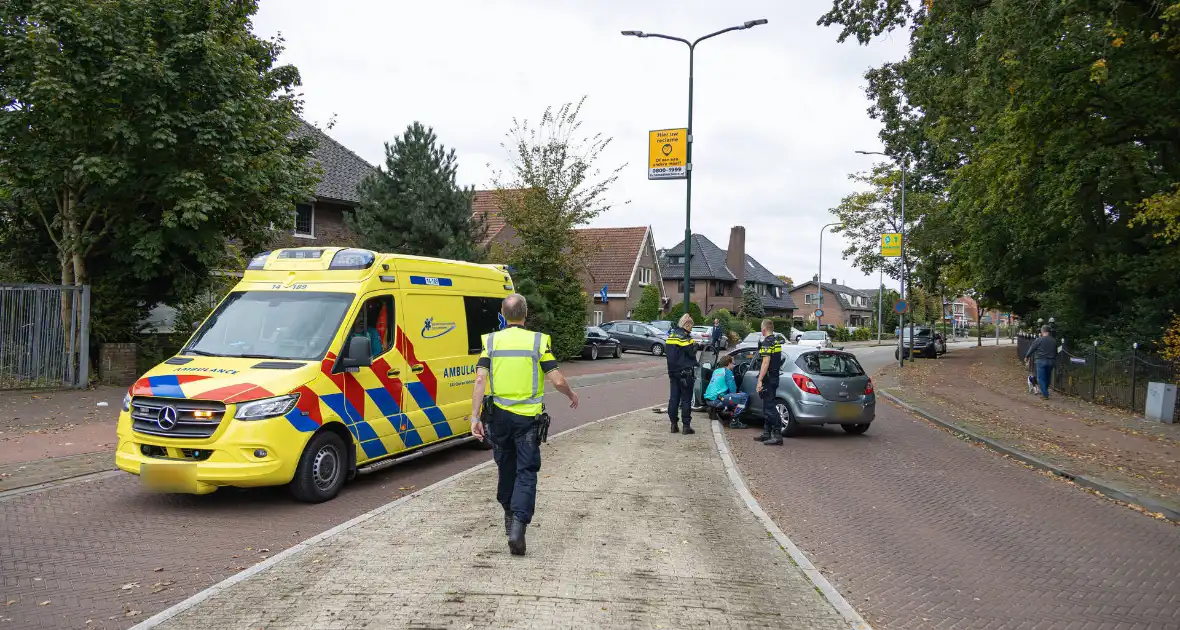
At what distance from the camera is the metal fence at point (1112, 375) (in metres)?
15.6

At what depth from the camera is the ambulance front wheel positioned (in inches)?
265

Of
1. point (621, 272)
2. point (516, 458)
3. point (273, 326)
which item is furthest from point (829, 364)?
point (621, 272)

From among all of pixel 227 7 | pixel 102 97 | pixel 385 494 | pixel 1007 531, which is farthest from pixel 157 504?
pixel 227 7

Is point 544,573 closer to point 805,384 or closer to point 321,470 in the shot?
point 321,470

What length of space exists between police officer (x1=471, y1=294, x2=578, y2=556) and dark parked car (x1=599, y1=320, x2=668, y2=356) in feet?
102

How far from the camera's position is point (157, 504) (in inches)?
273

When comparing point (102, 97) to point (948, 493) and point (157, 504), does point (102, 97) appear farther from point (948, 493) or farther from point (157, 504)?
point (948, 493)

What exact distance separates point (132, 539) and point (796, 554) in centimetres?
494

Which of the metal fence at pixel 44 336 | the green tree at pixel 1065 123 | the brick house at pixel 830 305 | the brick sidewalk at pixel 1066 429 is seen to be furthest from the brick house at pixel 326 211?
the brick house at pixel 830 305

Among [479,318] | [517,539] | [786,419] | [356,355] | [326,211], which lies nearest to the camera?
[517,539]

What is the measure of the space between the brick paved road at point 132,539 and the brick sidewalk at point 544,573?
0.56 metres

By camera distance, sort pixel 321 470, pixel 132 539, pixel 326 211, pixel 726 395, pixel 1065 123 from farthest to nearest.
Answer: pixel 326 211, pixel 1065 123, pixel 726 395, pixel 321 470, pixel 132 539

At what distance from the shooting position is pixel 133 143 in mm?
12523

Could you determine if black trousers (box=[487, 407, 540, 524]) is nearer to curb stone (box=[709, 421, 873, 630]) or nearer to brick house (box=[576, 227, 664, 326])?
curb stone (box=[709, 421, 873, 630])
